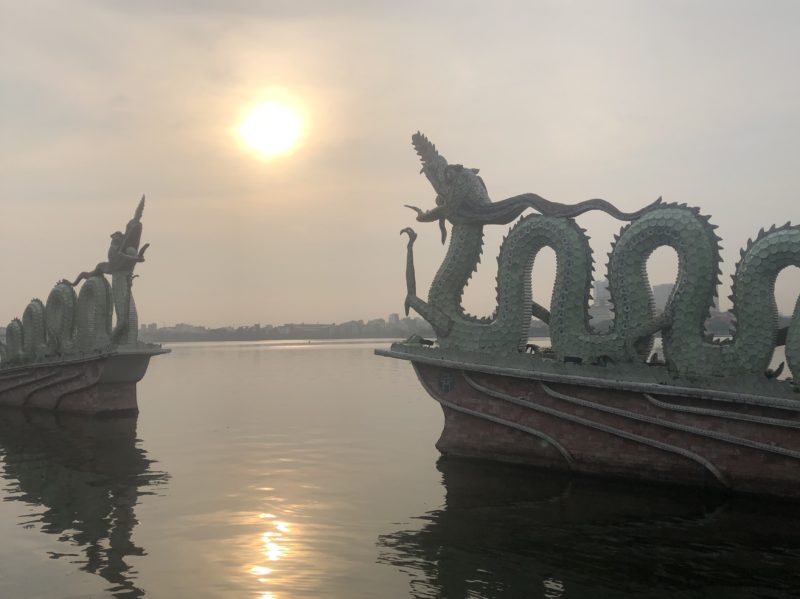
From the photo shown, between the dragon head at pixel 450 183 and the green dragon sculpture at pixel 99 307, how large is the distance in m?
13.1

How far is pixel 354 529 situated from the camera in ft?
39.9

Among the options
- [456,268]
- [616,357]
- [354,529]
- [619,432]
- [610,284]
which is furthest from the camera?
[456,268]

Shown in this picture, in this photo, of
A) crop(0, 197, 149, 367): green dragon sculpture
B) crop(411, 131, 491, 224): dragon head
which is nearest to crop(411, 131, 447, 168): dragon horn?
crop(411, 131, 491, 224): dragon head

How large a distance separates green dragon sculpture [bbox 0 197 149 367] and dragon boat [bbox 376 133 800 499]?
1274 cm

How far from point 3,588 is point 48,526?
3068 mm

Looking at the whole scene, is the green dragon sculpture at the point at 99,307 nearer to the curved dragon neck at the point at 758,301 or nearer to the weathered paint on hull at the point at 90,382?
the weathered paint on hull at the point at 90,382

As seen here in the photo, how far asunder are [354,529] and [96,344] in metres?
17.7

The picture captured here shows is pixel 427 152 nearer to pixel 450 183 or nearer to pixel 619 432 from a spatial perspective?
pixel 450 183

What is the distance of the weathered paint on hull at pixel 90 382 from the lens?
2609 cm

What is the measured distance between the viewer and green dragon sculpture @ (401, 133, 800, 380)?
44.4ft

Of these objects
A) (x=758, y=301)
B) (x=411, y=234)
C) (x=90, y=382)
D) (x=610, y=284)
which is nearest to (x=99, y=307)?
(x=90, y=382)

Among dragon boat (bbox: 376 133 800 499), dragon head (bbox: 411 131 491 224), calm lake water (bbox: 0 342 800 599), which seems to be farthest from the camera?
dragon head (bbox: 411 131 491 224)

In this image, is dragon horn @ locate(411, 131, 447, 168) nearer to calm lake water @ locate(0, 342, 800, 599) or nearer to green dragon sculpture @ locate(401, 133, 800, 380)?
green dragon sculpture @ locate(401, 133, 800, 380)

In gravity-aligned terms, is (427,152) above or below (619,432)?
above
